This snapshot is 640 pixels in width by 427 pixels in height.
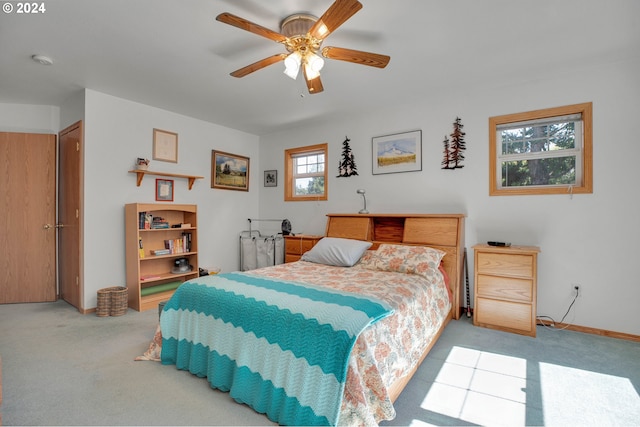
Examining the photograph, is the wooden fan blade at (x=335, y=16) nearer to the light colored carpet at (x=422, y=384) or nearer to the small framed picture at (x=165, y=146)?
the light colored carpet at (x=422, y=384)

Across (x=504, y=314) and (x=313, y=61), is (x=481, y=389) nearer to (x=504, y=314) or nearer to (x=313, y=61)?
(x=504, y=314)

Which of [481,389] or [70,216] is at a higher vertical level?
[70,216]

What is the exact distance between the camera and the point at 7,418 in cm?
165

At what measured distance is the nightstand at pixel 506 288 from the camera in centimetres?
275

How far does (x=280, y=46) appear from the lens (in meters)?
2.52

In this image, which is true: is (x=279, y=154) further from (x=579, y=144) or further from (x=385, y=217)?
(x=579, y=144)

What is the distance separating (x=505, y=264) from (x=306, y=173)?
3.06 metres

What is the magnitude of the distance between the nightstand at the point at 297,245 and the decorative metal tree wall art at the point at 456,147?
1.91 m

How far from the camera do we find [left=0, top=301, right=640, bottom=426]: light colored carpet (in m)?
1.67

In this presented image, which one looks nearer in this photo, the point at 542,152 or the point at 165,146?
the point at 542,152

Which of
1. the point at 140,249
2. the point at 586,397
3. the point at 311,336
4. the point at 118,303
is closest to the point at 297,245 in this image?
the point at 140,249

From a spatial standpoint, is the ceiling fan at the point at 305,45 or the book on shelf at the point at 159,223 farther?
the book on shelf at the point at 159,223

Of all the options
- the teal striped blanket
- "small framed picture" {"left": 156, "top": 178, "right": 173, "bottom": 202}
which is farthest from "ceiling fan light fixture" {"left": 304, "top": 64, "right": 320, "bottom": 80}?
"small framed picture" {"left": 156, "top": 178, "right": 173, "bottom": 202}

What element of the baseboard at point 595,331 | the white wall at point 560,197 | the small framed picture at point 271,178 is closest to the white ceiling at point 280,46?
the white wall at point 560,197
